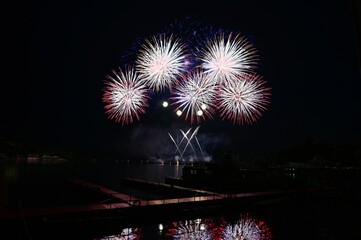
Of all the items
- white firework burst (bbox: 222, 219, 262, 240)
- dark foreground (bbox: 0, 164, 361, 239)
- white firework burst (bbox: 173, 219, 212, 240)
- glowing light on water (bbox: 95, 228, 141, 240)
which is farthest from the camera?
white firework burst (bbox: 222, 219, 262, 240)

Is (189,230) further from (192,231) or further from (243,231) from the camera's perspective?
(243,231)

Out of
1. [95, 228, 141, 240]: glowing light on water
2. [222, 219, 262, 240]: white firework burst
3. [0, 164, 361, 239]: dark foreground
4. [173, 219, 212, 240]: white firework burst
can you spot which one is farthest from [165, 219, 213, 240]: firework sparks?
[95, 228, 141, 240]: glowing light on water

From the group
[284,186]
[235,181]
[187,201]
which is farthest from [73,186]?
[284,186]

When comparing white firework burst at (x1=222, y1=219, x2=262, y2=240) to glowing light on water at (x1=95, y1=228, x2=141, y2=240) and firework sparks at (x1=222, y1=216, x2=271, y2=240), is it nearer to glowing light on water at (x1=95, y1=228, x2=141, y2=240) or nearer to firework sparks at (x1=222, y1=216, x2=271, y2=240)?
firework sparks at (x1=222, y1=216, x2=271, y2=240)

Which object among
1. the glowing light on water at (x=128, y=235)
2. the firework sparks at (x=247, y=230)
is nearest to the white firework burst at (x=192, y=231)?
the firework sparks at (x=247, y=230)

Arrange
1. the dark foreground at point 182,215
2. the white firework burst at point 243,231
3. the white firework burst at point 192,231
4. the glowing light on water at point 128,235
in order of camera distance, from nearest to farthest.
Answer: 1. the dark foreground at point 182,215
2. the glowing light on water at point 128,235
3. the white firework burst at point 192,231
4. the white firework burst at point 243,231

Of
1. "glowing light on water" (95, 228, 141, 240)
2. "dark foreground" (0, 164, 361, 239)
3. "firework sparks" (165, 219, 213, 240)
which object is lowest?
"glowing light on water" (95, 228, 141, 240)

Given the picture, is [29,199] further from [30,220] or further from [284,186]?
[284,186]

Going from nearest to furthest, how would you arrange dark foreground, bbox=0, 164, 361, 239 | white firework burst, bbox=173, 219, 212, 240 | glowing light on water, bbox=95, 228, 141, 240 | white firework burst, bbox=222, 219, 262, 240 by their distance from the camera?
dark foreground, bbox=0, 164, 361, 239 → glowing light on water, bbox=95, 228, 141, 240 → white firework burst, bbox=173, 219, 212, 240 → white firework burst, bbox=222, 219, 262, 240

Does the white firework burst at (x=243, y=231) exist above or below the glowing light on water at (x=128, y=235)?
above

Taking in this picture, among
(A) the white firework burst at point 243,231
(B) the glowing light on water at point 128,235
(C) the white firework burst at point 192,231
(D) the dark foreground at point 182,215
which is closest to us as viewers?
(D) the dark foreground at point 182,215

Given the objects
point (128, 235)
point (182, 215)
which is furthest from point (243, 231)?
point (128, 235)

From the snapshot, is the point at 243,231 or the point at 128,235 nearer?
the point at 128,235

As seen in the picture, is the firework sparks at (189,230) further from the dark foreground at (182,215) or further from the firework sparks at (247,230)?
the firework sparks at (247,230)
